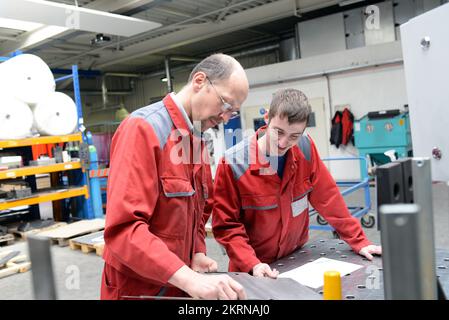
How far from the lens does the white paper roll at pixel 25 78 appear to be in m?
4.83

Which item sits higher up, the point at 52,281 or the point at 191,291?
the point at 52,281

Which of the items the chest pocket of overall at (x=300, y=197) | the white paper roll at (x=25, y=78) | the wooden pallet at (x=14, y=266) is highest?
the white paper roll at (x=25, y=78)

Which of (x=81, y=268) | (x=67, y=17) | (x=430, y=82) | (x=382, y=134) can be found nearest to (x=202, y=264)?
(x=430, y=82)

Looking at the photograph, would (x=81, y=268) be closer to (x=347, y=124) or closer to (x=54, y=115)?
(x=54, y=115)

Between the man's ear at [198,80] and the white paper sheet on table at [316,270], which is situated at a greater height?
the man's ear at [198,80]

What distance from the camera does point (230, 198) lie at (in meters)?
1.69

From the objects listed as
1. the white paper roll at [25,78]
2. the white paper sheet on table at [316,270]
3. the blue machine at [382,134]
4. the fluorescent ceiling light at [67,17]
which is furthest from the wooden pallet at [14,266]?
the blue machine at [382,134]

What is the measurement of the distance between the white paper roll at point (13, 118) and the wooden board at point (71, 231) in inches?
50.7

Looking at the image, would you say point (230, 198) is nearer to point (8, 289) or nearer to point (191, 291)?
point (191, 291)

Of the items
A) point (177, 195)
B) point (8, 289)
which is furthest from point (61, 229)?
point (177, 195)

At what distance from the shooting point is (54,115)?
5.19 meters

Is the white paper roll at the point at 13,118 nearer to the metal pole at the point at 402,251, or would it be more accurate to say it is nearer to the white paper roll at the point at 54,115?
the white paper roll at the point at 54,115

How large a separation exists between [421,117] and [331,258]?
28.4 inches

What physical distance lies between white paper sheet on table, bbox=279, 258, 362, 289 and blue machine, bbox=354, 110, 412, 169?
5.86 meters
